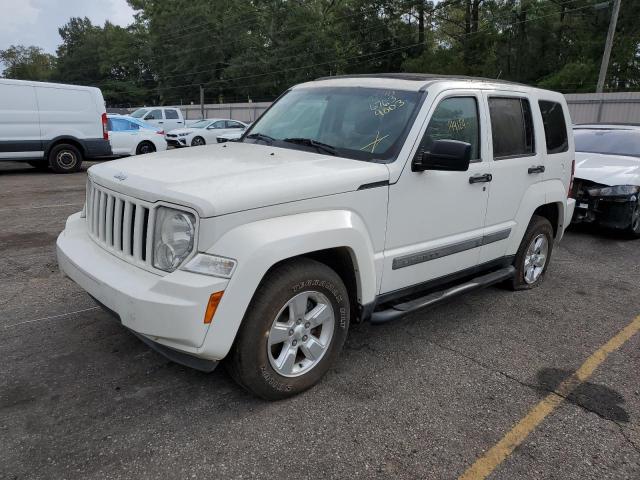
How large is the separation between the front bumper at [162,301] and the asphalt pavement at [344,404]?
506mm

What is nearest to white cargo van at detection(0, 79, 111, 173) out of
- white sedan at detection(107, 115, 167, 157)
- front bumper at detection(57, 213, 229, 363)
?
white sedan at detection(107, 115, 167, 157)

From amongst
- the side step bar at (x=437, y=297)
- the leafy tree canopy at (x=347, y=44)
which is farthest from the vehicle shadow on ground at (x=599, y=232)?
the leafy tree canopy at (x=347, y=44)

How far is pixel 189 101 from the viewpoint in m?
65.9

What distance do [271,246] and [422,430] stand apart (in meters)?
1.32

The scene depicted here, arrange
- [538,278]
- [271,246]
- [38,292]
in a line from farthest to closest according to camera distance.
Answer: [538,278] < [38,292] < [271,246]

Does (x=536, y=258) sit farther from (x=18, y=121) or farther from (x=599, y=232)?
(x=18, y=121)

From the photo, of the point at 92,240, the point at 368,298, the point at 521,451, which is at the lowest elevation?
the point at 521,451

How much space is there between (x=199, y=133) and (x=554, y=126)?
1849 centimetres

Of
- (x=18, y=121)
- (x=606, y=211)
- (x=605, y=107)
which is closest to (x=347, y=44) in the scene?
(x=605, y=107)

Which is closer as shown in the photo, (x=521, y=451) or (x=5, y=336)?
(x=521, y=451)

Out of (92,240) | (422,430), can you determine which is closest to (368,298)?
(422,430)

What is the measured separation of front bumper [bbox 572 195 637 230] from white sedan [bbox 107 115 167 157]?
11.8m

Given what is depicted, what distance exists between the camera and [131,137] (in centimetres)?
1466

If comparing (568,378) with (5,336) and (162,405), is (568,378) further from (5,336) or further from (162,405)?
(5,336)
